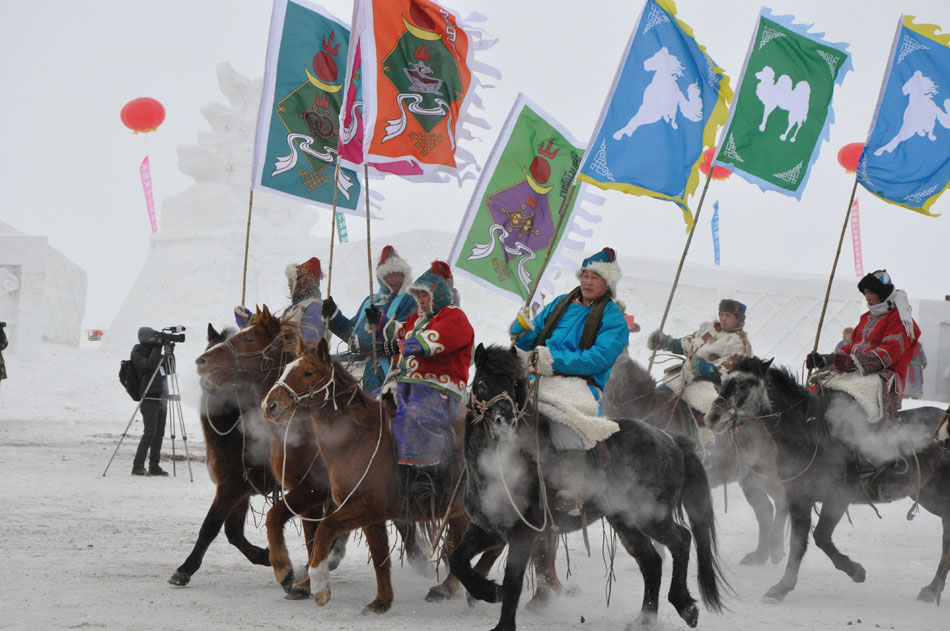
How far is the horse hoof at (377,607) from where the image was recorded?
17.3 ft

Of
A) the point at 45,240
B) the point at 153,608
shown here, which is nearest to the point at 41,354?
the point at 45,240

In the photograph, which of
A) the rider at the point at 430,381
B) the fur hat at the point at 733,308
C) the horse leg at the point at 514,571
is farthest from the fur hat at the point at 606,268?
the fur hat at the point at 733,308

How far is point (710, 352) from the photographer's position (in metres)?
8.15

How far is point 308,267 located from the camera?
721 cm

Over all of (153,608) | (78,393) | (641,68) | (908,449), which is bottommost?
(78,393)

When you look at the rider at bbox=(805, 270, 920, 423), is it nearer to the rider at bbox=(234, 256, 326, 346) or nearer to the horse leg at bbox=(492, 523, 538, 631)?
the horse leg at bbox=(492, 523, 538, 631)

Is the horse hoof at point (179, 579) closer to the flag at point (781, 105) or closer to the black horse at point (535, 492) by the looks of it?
the black horse at point (535, 492)

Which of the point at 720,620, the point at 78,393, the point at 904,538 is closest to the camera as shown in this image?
the point at 720,620

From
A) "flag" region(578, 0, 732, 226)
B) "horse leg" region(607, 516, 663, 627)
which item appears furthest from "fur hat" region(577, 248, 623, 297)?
"flag" region(578, 0, 732, 226)

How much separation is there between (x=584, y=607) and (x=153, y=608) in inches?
102

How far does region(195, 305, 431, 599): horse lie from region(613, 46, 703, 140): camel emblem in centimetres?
418

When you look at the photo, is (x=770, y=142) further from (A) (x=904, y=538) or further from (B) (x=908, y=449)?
(A) (x=904, y=538)

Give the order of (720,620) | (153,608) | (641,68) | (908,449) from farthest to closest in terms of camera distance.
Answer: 1. (641,68)
2. (908,449)
3. (720,620)
4. (153,608)

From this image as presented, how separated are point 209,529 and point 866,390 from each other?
4.88 metres
